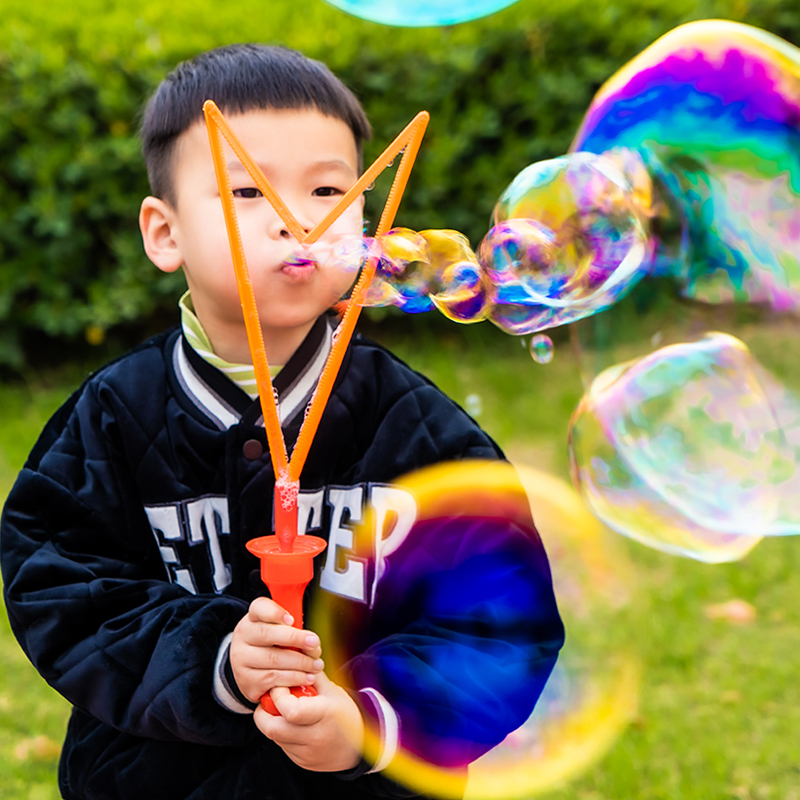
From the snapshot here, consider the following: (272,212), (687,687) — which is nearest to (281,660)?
(272,212)

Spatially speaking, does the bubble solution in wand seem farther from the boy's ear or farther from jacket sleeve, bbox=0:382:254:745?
the boy's ear

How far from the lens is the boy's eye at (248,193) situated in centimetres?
129

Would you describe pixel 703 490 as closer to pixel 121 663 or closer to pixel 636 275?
pixel 636 275

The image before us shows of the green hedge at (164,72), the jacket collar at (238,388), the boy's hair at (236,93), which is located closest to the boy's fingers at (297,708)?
the jacket collar at (238,388)

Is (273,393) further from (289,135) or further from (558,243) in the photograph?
(558,243)

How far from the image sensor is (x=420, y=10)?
1595 millimetres

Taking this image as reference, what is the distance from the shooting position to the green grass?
222cm

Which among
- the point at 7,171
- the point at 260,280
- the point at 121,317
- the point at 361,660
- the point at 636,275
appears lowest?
the point at 121,317

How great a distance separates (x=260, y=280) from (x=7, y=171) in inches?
133

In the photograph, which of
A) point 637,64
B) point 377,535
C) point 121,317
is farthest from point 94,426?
point 121,317

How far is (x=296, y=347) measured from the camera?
57.0 inches

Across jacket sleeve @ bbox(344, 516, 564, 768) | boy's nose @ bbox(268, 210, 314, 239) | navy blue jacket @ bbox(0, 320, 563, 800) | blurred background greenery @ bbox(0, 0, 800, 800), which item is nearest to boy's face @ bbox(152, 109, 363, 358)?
boy's nose @ bbox(268, 210, 314, 239)

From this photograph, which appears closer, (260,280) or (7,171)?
(260,280)

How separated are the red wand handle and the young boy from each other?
6.9 inches
